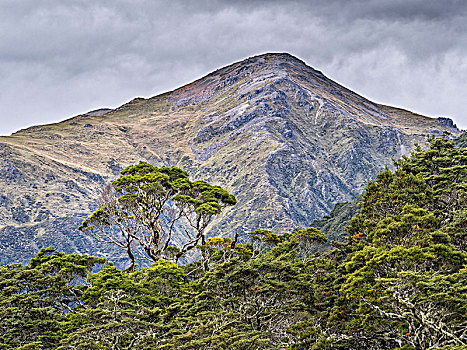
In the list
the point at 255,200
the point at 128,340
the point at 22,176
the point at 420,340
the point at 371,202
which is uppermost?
the point at 22,176

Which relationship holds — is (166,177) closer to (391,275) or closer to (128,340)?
(128,340)

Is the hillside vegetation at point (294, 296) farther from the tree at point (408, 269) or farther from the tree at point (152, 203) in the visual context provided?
the tree at point (152, 203)

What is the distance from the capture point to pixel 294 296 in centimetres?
2405

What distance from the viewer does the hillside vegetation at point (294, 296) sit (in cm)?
1761

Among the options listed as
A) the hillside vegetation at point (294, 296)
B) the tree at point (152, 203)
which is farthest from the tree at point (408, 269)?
the tree at point (152, 203)

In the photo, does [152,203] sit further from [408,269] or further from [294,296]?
[408,269]

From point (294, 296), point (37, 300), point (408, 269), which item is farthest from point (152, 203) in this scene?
point (408, 269)

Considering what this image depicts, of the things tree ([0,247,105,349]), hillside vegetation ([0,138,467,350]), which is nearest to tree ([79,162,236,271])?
hillside vegetation ([0,138,467,350])

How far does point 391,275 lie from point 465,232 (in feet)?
20.0

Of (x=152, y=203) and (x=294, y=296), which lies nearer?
(x=294, y=296)

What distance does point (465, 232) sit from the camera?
22.7m

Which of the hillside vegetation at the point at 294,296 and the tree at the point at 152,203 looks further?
the tree at the point at 152,203

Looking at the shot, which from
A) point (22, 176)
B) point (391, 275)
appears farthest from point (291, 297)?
point (22, 176)

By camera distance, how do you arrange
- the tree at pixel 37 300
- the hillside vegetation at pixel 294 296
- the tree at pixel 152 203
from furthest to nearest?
the tree at pixel 152 203 < the tree at pixel 37 300 < the hillside vegetation at pixel 294 296
